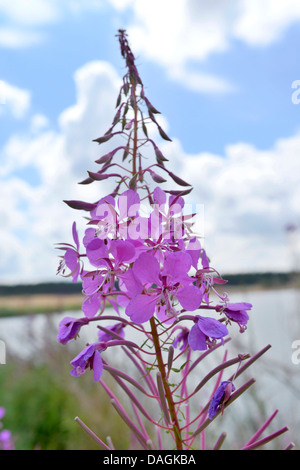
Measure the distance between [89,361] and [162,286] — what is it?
27cm

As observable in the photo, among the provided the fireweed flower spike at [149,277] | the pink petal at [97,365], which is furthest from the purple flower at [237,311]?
the pink petal at [97,365]

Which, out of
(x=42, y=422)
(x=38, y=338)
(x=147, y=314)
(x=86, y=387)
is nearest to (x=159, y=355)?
(x=147, y=314)

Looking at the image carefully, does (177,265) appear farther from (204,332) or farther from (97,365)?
(97,365)

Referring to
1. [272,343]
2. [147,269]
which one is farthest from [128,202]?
[272,343]

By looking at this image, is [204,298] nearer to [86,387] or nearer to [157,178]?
[157,178]

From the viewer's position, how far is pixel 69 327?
45.7 inches

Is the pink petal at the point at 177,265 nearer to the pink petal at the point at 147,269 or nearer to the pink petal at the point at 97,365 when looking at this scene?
the pink petal at the point at 147,269

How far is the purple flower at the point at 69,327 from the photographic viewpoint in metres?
1.16

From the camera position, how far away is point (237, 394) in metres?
1.15

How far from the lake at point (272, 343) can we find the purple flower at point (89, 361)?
0.40m

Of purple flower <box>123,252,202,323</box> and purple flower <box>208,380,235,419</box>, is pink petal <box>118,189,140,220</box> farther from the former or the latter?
purple flower <box>208,380,235,419</box>

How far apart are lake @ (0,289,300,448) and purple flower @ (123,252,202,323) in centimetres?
22

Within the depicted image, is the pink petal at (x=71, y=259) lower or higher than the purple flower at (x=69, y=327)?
higher
